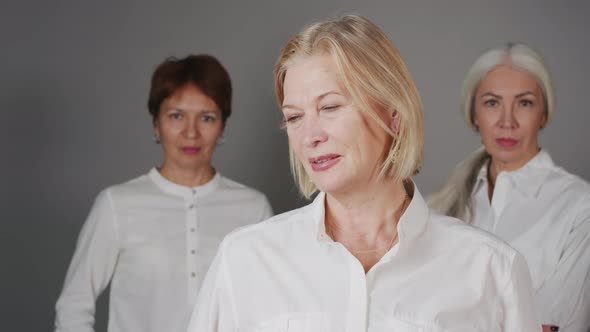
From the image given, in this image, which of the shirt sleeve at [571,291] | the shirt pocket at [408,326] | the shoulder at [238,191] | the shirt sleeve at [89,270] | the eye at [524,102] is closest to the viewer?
the shirt pocket at [408,326]

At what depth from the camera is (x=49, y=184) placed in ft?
11.7

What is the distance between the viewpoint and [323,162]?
68.0 inches

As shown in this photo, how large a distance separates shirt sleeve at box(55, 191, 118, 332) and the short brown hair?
0.42 metres

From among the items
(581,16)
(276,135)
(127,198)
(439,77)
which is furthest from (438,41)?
(127,198)

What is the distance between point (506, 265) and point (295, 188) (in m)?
2.04

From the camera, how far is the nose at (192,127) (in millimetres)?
2902

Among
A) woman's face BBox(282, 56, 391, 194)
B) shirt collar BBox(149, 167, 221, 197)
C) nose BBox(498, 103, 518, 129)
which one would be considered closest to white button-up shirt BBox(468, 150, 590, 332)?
nose BBox(498, 103, 518, 129)

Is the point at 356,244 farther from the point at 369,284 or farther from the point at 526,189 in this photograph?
the point at 526,189

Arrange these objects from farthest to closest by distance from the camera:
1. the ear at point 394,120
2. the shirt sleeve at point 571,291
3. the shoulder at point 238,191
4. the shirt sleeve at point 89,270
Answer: the shoulder at point 238,191
the shirt sleeve at point 89,270
the shirt sleeve at point 571,291
the ear at point 394,120

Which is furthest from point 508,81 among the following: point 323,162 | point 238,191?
point 323,162

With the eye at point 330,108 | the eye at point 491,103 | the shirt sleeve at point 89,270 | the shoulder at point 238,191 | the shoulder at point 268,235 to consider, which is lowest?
the shirt sleeve at point 89,270

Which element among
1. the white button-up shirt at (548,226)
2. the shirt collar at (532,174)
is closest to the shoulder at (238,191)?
the white button-up shirt at (548,226)

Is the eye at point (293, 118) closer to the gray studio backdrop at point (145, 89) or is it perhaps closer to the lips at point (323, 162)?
the lips at point (323, 162)

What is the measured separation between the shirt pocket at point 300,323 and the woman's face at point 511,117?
1368 mm
